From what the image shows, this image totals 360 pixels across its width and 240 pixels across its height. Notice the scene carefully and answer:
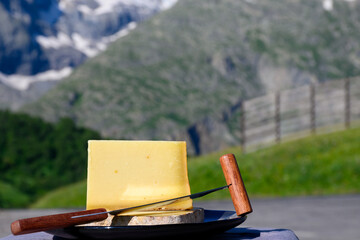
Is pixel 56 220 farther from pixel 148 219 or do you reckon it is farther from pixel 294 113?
pixel 294 113

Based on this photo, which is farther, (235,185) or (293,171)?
(293,171)

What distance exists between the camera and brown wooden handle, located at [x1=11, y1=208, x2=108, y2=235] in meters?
1.31

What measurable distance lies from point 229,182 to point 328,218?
364 inches

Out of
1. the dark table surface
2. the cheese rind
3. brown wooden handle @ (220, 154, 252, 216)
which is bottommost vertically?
the dark table surface

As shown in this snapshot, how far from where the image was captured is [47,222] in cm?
136

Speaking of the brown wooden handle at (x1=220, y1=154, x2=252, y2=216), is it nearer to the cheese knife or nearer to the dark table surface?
the dark table surface

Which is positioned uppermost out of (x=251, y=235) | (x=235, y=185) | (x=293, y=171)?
(x=293, y=171)

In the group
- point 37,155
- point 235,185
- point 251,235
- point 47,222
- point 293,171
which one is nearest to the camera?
point 47,222

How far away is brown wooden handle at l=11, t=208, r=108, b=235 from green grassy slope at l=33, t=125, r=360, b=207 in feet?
48.2

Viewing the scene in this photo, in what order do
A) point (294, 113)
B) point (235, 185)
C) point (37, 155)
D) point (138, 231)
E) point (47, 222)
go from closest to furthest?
point (47, 222) < point (138, 231) < point (235, 185) < point (37, 155) < point (294, 113)

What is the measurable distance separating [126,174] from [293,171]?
52.6ft

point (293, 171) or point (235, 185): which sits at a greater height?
point (293, 171)

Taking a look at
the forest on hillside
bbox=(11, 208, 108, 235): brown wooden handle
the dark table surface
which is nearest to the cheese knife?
bbox=(11, 208, 108, 235): brown wooden handle

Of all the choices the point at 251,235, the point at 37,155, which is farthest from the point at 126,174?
the point at 37,155
